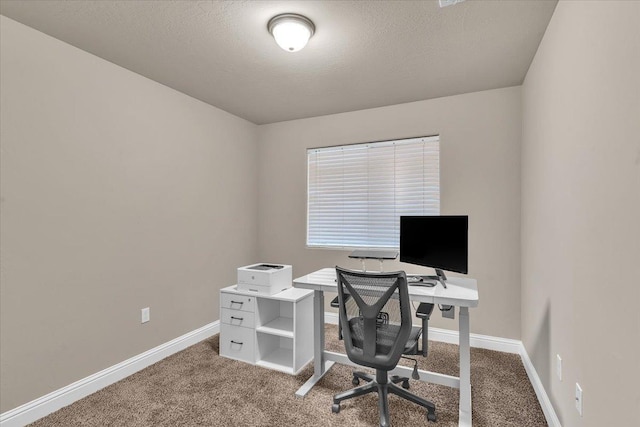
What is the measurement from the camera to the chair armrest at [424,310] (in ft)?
6.31

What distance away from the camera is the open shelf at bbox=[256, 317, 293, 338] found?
8.73 feet

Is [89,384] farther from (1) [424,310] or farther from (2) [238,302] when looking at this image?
(1) [424,310]

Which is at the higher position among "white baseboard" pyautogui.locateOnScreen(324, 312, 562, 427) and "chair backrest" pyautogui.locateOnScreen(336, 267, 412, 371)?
"chair backrest" pyautogui.locateOnScreen(336, 267, 412, 371)

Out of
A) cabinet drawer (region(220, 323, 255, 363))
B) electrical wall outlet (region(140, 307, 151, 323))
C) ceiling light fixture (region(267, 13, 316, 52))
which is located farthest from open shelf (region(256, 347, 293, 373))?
ceiling light fixture (region(267, 13, 316, 52))

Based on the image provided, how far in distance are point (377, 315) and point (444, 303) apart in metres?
0.43

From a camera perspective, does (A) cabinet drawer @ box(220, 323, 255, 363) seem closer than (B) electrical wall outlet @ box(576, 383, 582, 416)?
No

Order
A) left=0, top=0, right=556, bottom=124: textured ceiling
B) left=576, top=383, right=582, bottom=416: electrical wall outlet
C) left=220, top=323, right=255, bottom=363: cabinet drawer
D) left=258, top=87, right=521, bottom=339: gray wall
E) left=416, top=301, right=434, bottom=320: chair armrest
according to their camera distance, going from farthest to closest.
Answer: left=258, top=87, right=521, bottom=339: gray wall → left=220, top=323, right=255, bottom=363: cabinet drawer → left=416, top=301, right=434, bottom=320: chair armrest → left=0, top=0, right=556, bottom=124: textured ceiling → left=576, top=383, right=582, bottom=416: electrical wall outlet

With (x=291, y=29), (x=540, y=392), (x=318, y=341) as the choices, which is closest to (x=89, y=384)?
(x=318, y=341)

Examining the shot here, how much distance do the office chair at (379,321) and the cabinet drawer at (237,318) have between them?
1.08 m

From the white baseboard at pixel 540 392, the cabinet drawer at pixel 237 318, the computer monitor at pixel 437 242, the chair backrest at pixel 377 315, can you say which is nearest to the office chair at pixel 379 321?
the chair backrest at pixel 377 315

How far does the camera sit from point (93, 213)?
92.9 inches

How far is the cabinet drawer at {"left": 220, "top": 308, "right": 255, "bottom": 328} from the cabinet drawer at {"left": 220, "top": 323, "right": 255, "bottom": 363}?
0.04 meters

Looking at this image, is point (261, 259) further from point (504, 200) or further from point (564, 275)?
point (564, 275)

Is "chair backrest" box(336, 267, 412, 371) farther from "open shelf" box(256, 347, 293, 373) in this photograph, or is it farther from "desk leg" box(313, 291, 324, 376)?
"open shelf" box(256, 347, 293, 373)
